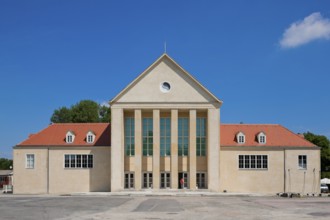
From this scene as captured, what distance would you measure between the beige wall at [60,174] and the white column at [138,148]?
4355 mm

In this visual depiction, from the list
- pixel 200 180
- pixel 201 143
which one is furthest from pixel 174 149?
pixel 200 180

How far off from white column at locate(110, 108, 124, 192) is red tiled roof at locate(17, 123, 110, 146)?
132 inches

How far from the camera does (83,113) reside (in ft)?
292

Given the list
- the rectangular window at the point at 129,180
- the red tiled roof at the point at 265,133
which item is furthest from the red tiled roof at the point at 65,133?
the red tiled roof at the point at 265,133

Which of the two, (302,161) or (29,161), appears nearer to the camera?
(302,161)

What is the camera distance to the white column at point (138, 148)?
52.4m

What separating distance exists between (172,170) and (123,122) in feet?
26.6

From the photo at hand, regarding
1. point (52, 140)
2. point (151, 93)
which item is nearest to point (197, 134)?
point (151, 93)

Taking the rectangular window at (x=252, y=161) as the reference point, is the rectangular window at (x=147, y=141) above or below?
above

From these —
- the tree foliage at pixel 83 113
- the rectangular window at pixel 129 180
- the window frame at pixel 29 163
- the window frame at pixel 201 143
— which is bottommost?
the rectangular window at pixel 129 180

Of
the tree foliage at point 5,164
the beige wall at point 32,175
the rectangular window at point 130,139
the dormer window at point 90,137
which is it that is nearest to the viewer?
the rectangular window at point 130,139

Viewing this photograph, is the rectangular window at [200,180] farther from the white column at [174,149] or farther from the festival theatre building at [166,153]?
the white column at [174,149]

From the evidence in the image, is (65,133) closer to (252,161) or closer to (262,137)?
(252,161)

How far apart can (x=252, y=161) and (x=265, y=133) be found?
4.35 meters
